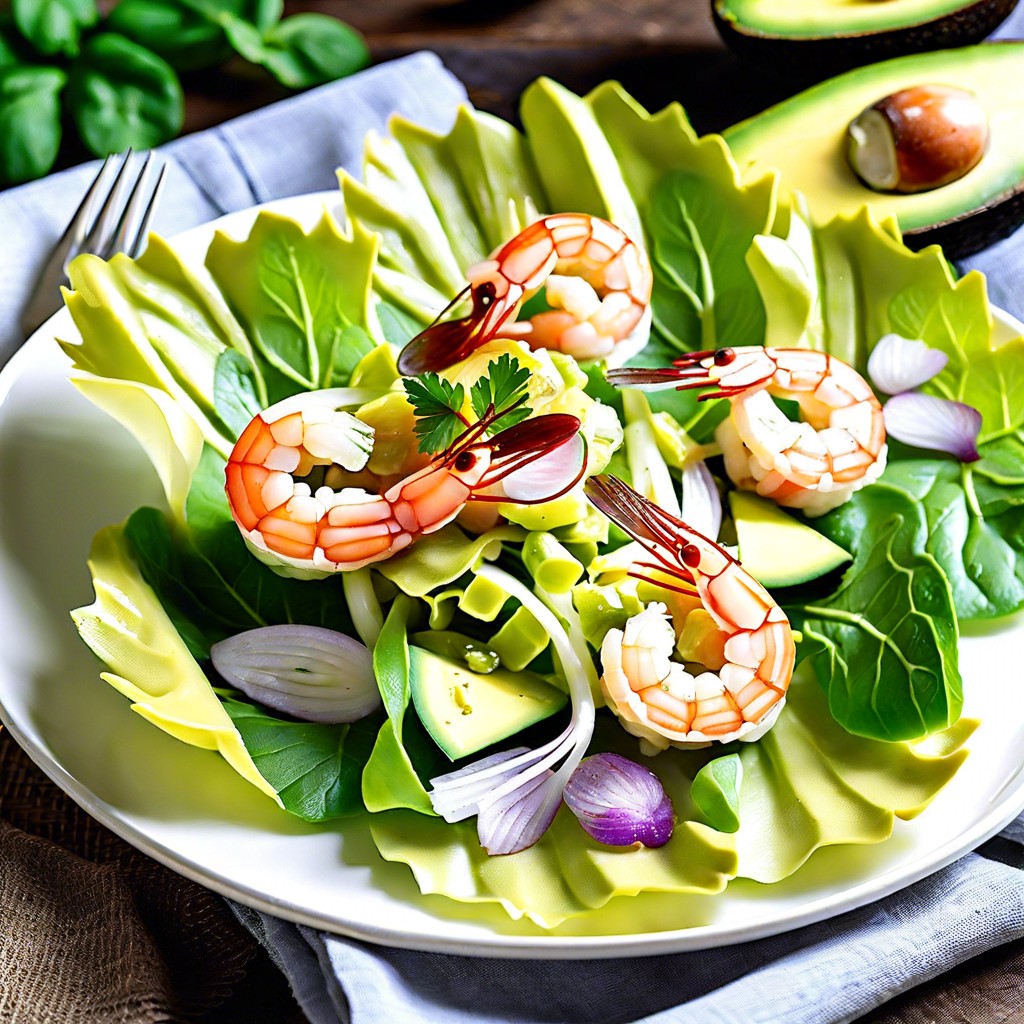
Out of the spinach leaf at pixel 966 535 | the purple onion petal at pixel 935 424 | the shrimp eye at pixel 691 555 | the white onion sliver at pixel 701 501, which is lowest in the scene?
the spinach leaf at pixel 966 535

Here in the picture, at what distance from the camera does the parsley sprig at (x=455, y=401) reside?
6.37 ft

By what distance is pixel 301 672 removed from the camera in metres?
1.90

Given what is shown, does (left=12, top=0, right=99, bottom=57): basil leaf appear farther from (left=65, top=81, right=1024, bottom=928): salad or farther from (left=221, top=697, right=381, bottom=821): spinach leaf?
(left=221, top=697, right=381, bottom=821): spinach leaf

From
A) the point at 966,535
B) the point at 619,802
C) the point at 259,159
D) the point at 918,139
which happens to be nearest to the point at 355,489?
the point at 619,802

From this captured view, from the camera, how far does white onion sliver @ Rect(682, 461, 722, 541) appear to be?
7.02 feet

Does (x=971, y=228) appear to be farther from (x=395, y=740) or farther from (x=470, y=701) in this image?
(x=395, y=740)

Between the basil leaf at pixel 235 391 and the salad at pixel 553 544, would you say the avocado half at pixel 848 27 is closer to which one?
the salad at pixel 553 544

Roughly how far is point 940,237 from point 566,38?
154 cm

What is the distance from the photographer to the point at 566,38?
12.5 feet

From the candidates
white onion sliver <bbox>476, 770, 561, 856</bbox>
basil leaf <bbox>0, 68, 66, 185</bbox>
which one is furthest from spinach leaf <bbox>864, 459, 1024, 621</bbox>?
basil leaf <bbox>0, 68, 66, 185</bbox>

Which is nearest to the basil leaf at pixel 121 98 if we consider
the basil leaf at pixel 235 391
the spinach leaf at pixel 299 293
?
the spinach leaf at pixel 299 293

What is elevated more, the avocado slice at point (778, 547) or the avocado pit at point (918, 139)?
the avocado pit at point (918, 139)

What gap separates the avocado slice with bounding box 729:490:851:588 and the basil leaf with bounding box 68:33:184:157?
1.80 meters

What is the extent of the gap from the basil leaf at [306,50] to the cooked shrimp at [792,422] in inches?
65.2
